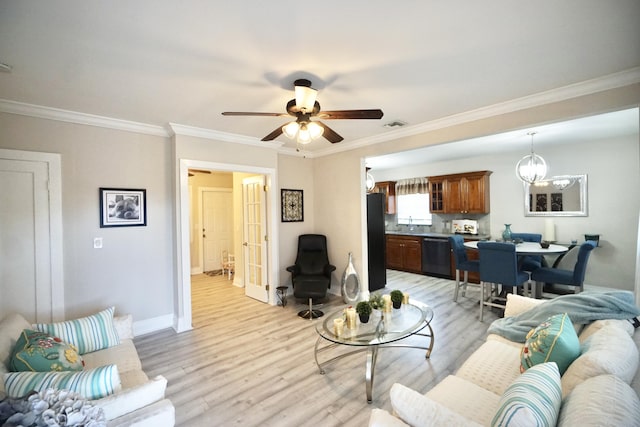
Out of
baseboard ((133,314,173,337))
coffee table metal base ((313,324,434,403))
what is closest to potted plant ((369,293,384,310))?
coffee table metal base ((313,324,434,403))

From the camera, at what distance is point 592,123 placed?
3.76m

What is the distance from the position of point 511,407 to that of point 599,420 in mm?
238

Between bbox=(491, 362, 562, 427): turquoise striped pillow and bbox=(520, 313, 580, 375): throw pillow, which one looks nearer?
bbox=(491, 362, 562, 427): turquoise striped pillow

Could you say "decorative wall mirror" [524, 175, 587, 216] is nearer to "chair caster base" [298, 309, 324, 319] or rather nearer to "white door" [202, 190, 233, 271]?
"chair caster base" [298, 309, 324, 319]

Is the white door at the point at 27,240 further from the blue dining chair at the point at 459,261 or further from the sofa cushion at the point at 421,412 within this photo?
the blue dining chair at the point at 459,261

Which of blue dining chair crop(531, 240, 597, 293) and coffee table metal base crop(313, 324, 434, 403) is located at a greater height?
blue dining chair crop(531, 240, 597, 293)

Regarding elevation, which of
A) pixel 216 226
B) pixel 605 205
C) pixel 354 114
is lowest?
pixel 216 226

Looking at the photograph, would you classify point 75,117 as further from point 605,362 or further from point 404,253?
point 404,253

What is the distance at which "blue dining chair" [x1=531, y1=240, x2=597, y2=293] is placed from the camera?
3727 mm

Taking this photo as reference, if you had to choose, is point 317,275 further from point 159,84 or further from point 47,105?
point 47,105

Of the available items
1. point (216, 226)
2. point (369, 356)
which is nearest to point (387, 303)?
point (369, 356)

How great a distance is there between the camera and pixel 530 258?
4578 mm

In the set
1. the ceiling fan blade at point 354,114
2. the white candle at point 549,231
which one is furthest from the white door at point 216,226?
the white candle at point 549,231

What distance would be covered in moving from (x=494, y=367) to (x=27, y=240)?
14.2 feet
